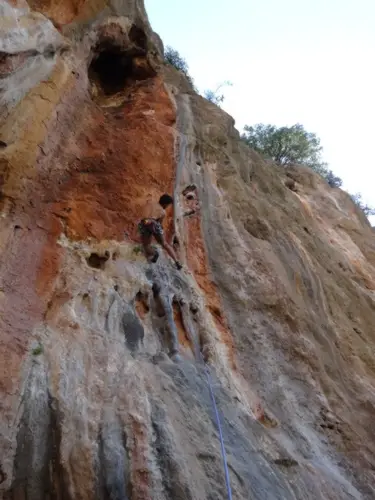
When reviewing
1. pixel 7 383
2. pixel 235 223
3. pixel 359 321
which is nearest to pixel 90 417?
pixel 7 383

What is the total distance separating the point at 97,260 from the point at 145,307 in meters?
1.04

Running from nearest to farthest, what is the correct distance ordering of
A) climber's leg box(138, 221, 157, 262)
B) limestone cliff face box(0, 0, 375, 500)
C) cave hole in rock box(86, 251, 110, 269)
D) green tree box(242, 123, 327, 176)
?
limestone cliff face box(0, 0, 375, 500) < cave hole in rock box(86, 251, 110, 269) < climber's leg box(138, 221, 157, 262) < green tree box(242, 123, 327, 176)

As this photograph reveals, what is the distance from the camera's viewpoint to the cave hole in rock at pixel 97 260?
6.58m

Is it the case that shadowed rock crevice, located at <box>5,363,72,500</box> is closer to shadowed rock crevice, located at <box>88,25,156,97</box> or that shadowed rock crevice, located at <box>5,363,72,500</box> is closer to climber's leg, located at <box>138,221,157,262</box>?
climber's leg, located at <box>138,221,157,262</box>

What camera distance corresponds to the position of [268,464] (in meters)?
4.73

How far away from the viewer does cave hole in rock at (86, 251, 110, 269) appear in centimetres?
658

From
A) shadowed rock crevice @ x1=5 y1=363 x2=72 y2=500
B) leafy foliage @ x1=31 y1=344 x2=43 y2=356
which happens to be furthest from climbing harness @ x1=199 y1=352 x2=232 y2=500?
leafy foliage @ x1=31 y1=344 x2=43 y2=356

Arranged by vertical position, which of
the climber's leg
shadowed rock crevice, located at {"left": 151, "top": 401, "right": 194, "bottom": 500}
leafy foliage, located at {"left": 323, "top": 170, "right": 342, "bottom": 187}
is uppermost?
leafy foliage, located at {"left": 323, "top": 170, "right": 342, "bottom": 187}

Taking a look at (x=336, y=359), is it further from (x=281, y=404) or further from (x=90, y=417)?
(x=90, y=417)

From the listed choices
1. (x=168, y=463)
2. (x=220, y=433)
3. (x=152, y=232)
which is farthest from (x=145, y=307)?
(x=168, y=463)

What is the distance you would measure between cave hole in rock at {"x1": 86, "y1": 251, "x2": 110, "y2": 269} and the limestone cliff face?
3 cm

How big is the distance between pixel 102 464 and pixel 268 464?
1846 millimetres

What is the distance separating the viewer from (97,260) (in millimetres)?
6680

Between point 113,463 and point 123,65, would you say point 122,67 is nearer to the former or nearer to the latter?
point 123,65
